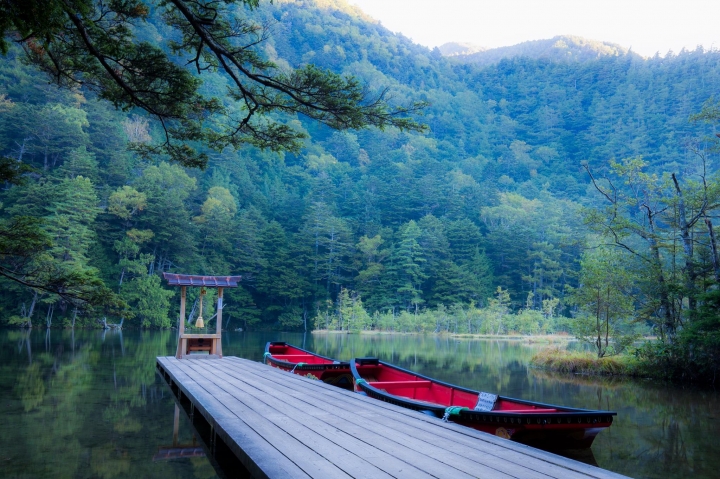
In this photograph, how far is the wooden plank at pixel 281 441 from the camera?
125 inches

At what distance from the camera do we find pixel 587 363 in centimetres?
1511

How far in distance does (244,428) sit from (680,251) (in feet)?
48.5

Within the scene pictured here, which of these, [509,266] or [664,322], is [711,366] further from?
[509,266]

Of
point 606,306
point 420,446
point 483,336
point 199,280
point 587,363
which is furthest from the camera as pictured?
point 483,336

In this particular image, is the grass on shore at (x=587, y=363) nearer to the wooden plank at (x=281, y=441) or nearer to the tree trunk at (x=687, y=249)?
the tree trunk at (x=687, y=249)

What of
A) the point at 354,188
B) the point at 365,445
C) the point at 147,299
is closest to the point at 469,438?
the point at 365,445

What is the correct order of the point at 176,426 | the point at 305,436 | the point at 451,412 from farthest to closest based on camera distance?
the point at 176,426 → the point at 451,412 → the point at 305,436

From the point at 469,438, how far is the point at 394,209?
52.6m

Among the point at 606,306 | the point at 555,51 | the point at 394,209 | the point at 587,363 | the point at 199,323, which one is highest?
the point at 555,51

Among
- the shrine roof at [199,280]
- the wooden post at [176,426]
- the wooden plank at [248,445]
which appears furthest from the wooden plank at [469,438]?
the shrine roof at [199,280]

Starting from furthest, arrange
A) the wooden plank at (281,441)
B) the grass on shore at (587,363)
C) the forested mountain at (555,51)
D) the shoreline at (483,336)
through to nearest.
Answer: the forested mountain at (555,51), the shoreline at (483,336), the grass on shore at (587,363), the wooden plank at (281,441)

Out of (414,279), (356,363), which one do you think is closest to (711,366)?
(356,363)

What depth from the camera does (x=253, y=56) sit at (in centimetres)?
593

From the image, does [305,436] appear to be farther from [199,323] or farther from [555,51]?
[555,51]
